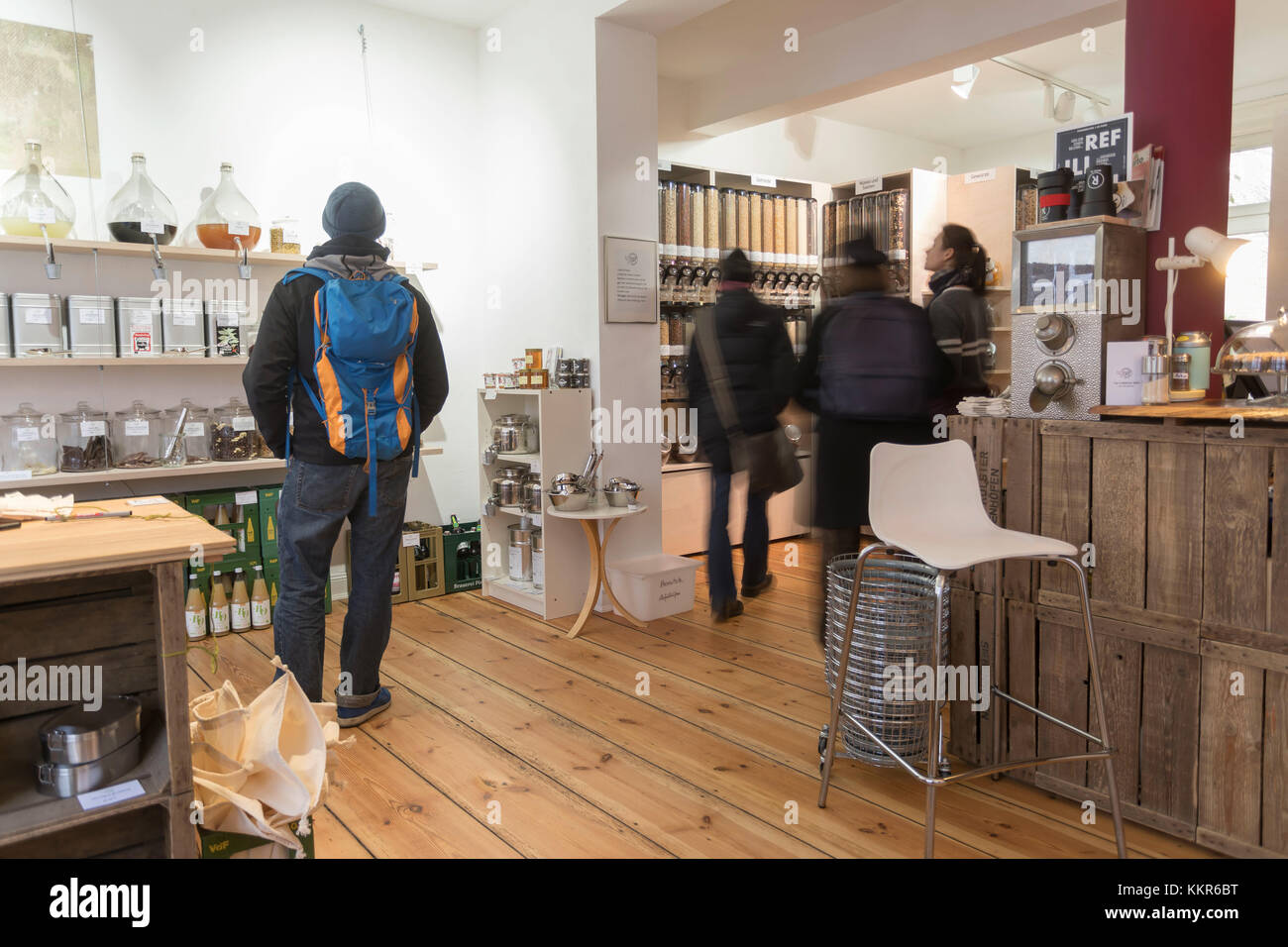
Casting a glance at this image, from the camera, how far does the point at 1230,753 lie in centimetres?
210

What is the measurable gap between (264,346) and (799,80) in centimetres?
362

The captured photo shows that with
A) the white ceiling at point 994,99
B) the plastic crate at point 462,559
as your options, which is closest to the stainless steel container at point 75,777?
the plastic crate at point 462,559

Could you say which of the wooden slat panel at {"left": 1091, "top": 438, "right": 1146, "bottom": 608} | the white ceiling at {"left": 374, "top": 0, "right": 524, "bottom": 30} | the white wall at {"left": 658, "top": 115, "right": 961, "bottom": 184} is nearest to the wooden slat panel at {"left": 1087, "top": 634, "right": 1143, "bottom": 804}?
the wooden slat panel at {"left": 1091, "top": 438, "right": 1146, "bottom": 608}

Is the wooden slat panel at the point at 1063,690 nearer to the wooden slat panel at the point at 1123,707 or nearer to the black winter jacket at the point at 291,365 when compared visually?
the wooden slat panel at the point at 1123,707

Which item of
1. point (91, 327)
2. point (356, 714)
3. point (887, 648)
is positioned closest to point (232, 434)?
point (91, 327)

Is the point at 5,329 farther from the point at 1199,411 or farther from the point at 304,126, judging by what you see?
the point at 1199,411

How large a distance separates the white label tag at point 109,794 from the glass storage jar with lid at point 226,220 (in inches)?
117

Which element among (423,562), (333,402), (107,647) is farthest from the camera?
(423,562)

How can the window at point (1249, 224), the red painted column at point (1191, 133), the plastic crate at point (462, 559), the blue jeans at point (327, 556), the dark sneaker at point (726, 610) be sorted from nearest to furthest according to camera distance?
the red painted column at point (1191, 133) < the blue jeans at point (327, 556) < the dark sneaker at point (726, 610) < the plastic crate at point (462, 559) < the window at point (1249, 224)

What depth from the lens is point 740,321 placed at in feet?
12.8

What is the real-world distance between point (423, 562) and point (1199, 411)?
3.53m

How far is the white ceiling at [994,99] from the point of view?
582cm

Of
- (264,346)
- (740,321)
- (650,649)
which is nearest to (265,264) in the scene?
(264,346)
